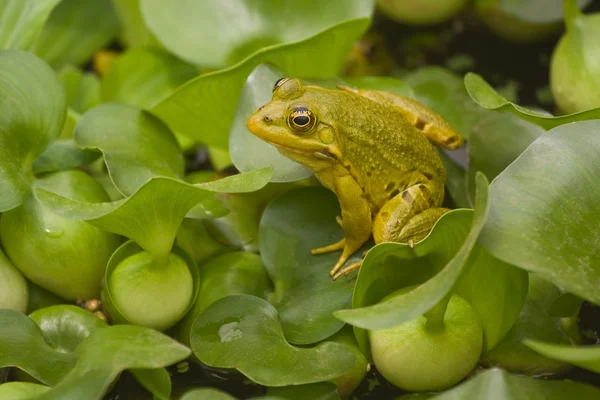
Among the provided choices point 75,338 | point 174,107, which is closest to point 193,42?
point 174,107

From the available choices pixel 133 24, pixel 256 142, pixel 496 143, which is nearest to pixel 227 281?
pixel 256 142

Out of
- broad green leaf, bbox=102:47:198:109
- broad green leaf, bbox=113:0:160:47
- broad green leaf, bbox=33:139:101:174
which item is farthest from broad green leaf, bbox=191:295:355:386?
broad green leaf, bbox=113:0:160:47

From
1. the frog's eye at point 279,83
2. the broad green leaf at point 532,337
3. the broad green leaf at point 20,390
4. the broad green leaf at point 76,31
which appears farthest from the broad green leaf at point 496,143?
the broad green leaf at point 76,31

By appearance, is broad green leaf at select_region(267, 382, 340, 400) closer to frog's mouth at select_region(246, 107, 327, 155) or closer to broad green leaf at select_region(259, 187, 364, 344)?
broad green leaf at select_region(259, 187, 364, 344)

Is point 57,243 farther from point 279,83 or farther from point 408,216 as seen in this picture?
point 408,216

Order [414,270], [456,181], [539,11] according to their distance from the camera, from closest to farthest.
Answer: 1. [414,270]
2. [456,181]
3. [539,11]

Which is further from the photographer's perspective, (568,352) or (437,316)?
(437,316)

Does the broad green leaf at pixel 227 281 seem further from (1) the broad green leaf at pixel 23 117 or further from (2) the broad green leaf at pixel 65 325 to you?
(1) the broad green leaf at pixel 23 117
